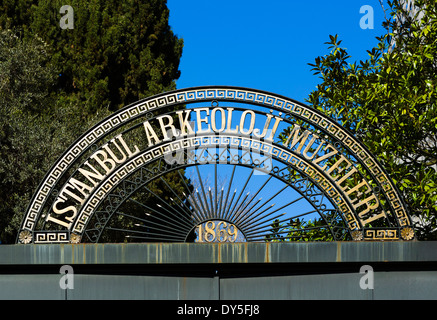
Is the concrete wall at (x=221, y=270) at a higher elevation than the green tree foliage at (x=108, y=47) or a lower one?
lower

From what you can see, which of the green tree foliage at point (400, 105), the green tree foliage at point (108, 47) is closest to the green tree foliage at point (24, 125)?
the green tree foliage at point (108, 47)

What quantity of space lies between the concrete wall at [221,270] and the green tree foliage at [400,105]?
→ 11.0 feet

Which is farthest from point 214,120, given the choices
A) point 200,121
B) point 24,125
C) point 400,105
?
point 24,125

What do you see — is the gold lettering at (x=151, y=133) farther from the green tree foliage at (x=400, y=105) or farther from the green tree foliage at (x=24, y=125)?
the green tree foliage at (x=24, y=125)

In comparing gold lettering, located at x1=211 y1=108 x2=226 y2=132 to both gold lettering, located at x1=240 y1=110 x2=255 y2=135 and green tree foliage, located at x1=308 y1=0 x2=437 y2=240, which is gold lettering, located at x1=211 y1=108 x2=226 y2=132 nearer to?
gold lettering, located at x1=240 y1=110 x2=255 y2=135

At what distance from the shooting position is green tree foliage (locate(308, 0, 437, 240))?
1271 centimetres

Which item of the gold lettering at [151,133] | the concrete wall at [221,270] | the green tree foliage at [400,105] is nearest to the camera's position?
the concrete wall at [221,270]

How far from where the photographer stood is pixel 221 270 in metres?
9.52

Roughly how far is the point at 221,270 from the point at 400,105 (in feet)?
17.9

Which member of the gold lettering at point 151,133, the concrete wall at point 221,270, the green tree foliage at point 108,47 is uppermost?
the green tree foliage at point 108,47

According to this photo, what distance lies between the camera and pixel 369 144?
42.9 ft

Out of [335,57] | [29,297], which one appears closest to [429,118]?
[335,57]

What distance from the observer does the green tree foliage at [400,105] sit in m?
12.7
